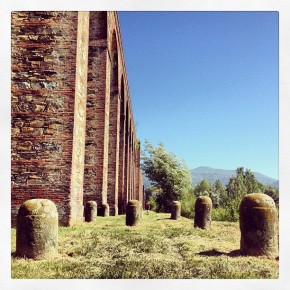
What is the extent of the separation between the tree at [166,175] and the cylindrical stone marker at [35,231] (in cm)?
2750

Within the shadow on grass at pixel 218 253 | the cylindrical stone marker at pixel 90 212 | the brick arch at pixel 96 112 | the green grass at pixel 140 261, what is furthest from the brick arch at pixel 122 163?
the shadow on grass at pixel 218 253

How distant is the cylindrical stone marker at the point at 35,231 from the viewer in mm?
4758

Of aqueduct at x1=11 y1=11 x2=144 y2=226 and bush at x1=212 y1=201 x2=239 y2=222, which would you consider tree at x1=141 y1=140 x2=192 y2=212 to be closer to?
bush at x1=212 y1=201 x2=239 y2=222

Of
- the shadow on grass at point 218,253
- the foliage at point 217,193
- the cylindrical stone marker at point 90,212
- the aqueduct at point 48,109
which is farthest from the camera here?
the foliage at point 217,193

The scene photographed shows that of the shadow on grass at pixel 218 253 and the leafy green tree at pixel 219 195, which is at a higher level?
the shadow on grass at pixel 218 253

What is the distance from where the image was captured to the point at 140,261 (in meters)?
5.00

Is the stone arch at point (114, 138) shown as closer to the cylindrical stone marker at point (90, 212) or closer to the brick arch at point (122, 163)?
the brick arch at point (122, 163)

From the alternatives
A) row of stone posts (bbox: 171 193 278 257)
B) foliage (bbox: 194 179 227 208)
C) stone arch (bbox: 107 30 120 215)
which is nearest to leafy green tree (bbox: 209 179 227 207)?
foliage (bbox: 194 179 227 208)

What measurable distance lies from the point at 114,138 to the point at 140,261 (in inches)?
429

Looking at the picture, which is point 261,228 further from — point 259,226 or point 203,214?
point 203,214

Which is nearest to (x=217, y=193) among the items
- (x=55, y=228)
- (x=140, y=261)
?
(x=140, y=261)

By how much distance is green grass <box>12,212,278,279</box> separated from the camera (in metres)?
4.36
